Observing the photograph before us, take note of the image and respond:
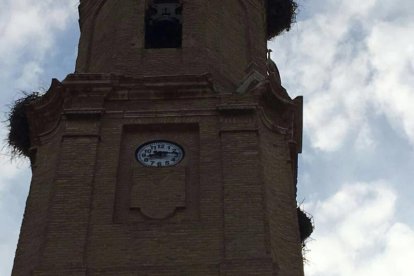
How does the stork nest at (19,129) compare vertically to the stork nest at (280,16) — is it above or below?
below

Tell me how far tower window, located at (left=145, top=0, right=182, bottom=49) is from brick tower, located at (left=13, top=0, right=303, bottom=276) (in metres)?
0.20

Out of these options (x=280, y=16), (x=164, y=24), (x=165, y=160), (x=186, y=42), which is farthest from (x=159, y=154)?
(x=280, y=16)

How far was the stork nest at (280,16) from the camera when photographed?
23.9 m

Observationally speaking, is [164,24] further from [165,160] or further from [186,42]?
[165,160]

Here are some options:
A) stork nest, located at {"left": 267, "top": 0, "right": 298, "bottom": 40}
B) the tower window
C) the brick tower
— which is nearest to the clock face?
the brick tower

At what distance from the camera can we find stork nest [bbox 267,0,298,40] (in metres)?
23.9

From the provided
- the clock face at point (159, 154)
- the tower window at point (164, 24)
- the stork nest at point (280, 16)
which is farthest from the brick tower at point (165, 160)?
the stork nest at point (280, 16)

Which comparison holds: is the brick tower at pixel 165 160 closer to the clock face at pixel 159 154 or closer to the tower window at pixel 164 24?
the clock face at pixel 159 154

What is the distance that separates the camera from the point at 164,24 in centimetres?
2136

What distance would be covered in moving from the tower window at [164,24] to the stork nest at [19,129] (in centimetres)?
283

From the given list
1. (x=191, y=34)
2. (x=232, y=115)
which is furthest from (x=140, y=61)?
(x=232, y=115)

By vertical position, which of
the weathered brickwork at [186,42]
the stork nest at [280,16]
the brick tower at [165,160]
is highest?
the stork nest at [280,16]

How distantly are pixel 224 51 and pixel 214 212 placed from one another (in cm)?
514

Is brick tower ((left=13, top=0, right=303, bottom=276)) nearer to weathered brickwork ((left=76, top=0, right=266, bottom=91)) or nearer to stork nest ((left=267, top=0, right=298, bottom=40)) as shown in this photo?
weathered brickwork ((left=76, top=0, right=266, bottom=91))
